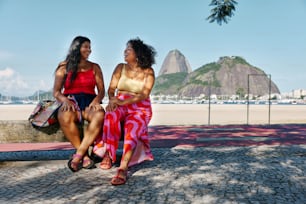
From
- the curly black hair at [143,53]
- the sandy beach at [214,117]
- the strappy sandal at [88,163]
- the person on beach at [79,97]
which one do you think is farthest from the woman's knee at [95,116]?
the sandy beach at [214,117]

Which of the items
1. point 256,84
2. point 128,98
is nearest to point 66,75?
point 128,98

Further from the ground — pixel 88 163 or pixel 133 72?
pixel 133 72

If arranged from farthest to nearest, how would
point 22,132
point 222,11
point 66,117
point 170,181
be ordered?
point 222,11 < point 22,132 < point 66,117 < point 170,181

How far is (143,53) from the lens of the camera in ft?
11.8

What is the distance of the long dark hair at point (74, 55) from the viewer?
3.42 m

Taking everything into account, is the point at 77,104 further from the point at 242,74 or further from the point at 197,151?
the point at 242,74

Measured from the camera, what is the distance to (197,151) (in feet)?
15.5

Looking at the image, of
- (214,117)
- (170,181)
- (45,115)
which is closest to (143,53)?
(45,115)

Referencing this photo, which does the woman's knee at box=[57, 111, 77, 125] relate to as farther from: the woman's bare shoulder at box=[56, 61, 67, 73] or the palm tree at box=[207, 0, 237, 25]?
the palm tree at box=[207, 0, 237, 25]

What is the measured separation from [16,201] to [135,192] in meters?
0.92

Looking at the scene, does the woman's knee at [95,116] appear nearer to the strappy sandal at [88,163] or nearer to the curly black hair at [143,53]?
the strappy sandal at [88,163]

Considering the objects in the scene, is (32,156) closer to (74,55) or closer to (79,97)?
(79,97)

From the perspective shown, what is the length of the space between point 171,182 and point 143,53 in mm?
1437

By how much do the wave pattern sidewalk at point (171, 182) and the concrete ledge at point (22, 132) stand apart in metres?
0.35
